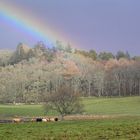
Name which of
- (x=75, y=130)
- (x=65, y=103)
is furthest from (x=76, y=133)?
(x=65, y=103)

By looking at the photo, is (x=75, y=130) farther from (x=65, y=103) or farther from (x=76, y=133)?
(x=65, y=103)

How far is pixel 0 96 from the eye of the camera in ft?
633

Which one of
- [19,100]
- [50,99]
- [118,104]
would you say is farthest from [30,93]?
[50,99]

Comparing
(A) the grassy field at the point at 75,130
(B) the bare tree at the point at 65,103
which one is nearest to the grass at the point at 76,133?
(A) the grassy field at the point at 75,130

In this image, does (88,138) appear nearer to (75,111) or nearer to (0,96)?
(75,111)

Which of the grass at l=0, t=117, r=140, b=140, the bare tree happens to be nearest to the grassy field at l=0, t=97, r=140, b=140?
the grass at l=0, t=117, r=140, b=140

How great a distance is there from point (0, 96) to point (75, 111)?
11585cm

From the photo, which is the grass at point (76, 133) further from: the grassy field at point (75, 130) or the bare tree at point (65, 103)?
the bare tree at point (65, 103)

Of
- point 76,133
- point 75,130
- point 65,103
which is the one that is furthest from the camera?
point 65,103

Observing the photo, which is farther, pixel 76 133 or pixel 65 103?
pixel 65 103

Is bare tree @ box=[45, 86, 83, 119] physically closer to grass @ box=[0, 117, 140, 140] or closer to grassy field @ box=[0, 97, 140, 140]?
grassy field @ box=[0, 97, 140, 140]

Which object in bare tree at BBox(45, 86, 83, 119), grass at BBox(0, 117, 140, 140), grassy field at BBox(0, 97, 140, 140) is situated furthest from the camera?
bare tree at BBox(45, 86, 83, 119)

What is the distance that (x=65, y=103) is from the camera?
267 ft

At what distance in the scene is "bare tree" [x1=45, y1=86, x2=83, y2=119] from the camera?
8050 cm
